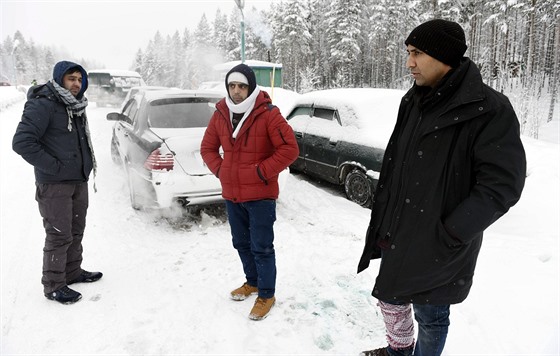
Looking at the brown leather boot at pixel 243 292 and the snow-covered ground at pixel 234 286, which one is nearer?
the snow-covered ground at pixel 234 286

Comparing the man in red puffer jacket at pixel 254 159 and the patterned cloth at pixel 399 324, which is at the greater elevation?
the man in red puffer jacket at pixel 254 159

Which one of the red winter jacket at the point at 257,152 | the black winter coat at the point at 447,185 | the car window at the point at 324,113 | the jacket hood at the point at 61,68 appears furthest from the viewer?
the car window at the point at 324,113

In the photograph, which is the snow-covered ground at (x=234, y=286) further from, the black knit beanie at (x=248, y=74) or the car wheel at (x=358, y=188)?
the black knit beanie at (x=248, y=74)

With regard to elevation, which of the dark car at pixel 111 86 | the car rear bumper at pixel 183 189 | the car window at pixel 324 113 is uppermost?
the dark car at pixel 111 86

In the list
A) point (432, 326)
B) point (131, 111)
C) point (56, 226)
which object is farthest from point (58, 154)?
point (131, 111)

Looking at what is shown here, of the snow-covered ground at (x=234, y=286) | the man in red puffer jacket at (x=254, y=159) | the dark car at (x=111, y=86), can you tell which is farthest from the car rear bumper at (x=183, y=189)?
the dark car at (x=111, y=86)

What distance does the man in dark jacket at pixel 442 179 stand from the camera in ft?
5.47

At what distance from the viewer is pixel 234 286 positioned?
3.74m

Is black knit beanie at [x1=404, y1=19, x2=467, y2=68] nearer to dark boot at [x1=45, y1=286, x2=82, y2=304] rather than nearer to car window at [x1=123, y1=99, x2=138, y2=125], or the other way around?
dark boot at [x1=45, y1=286, x2=82, y2=304]

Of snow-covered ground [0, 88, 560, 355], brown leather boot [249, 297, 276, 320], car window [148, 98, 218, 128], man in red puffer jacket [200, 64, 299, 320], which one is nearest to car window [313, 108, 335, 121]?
snow-covered ground [0, 88, 560, 355]

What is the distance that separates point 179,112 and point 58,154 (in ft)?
8.66

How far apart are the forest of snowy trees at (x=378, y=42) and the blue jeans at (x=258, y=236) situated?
13437 millimetres

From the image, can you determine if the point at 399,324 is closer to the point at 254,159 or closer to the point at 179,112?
the point at 254,159

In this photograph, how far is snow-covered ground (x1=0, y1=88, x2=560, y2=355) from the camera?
2879 mm
